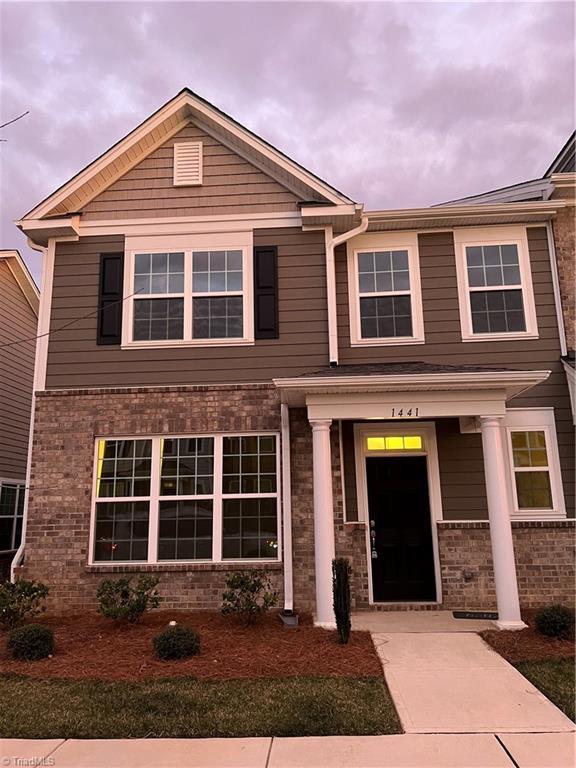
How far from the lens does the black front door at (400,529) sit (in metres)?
8.41

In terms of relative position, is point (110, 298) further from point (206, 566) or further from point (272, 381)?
point (206, 566)

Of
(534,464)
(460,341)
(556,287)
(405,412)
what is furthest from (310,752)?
(556,287)

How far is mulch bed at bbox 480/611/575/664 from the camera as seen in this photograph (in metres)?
5.84

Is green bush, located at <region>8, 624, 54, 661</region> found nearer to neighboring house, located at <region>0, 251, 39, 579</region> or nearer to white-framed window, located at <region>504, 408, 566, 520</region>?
white-framed window, located at <region>504, 408, 566, 520</region>

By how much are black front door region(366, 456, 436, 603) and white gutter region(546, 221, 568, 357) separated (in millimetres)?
2876

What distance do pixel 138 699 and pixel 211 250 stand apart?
260 inches

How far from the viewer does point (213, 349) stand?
349 inches

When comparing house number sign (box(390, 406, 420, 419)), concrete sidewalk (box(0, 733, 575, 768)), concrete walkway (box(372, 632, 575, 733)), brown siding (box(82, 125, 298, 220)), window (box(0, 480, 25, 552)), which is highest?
brown siding (box(82, 125, 298, 220))

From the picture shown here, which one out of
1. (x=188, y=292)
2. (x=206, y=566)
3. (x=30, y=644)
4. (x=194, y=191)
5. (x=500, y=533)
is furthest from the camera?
(x=194, y=191)

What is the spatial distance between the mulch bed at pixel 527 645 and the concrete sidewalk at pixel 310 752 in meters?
1.83

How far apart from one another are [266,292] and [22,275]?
766 centimetres

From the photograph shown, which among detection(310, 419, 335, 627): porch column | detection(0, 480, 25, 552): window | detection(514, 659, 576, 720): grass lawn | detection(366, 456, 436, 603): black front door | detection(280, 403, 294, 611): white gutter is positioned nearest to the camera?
detection(514, 659, 576, 720): grass lawn

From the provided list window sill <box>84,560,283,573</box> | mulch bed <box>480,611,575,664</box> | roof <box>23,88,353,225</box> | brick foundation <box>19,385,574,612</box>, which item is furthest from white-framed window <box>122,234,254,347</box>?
mulch bed <box>480,611,575,664</box>

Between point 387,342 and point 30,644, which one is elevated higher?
point 387,342
